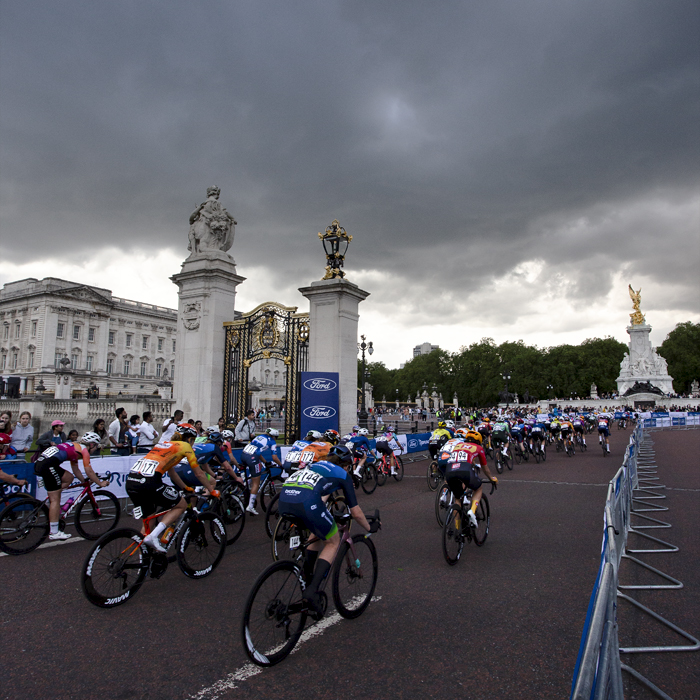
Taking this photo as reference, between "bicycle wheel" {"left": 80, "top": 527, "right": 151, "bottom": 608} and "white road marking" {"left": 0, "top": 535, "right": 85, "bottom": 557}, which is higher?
"bicycle wheel" {"left": 80, "top": 527, "right": 151, "bottom": 608}

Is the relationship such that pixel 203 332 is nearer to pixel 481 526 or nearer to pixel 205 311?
pixel 205 311

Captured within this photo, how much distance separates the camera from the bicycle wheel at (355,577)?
15.8 ft

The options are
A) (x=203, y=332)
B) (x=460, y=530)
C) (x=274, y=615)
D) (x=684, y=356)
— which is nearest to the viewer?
(x=274, y=615)

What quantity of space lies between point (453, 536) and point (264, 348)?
11370 mm

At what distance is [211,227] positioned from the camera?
60.3 feet

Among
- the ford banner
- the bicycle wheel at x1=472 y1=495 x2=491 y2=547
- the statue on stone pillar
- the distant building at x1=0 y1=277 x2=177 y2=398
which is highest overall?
the distant building at x1=0 y1=277 x2=177 y2=398

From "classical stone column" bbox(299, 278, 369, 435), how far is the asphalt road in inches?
315

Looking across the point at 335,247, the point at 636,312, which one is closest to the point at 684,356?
the point at 636,312

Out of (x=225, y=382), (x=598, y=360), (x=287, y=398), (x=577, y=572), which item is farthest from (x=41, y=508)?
(x=598, y=360)

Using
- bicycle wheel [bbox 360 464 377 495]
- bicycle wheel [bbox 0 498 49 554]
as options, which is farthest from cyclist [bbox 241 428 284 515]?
bicycle wheel [bbox 360 464 377 495]

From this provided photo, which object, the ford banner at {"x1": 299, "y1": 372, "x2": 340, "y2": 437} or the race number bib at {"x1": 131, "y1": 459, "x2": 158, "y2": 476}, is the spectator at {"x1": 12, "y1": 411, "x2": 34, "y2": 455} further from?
the race number bib at {"x1": 131, "y1": 459, "x2": 158, "y2": 476}

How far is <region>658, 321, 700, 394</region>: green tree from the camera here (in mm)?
91831

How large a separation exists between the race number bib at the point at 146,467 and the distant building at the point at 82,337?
72671mm

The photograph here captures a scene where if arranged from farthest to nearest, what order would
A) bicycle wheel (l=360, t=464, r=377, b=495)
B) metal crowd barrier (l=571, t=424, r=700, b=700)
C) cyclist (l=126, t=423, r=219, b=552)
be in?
bicycle wheel (l=360, t=464, r=377, b=495), cyclist (l=126, t=423, r=219, b=552), metal crowd barrier (l=571, t=424, r=700, b=700)
